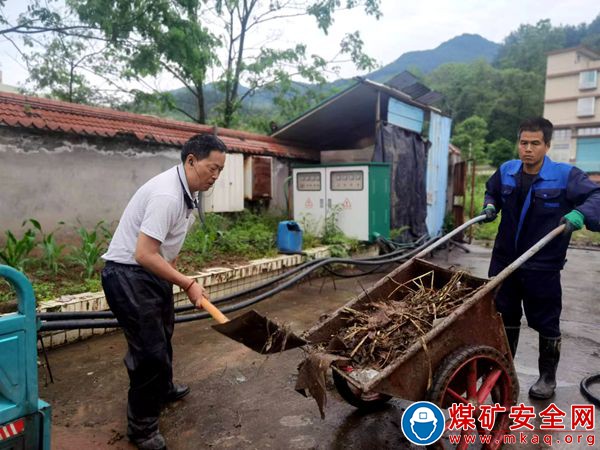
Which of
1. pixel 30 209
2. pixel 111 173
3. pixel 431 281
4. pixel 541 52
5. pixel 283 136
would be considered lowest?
pixel 431 281

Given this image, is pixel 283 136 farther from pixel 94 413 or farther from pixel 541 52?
pixel 541 52

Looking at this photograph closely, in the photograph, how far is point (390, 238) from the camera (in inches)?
357

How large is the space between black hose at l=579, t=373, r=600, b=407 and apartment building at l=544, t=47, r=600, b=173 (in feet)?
106

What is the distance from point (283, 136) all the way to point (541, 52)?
48104 mm

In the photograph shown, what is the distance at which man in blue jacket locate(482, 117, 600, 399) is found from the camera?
3.11 metres

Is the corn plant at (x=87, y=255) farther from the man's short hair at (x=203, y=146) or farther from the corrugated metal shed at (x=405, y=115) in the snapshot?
the corrugated metal shed at (x=405, y=115)

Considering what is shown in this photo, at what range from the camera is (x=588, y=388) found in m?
3.49

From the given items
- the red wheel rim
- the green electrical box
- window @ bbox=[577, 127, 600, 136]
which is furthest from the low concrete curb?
window @ bbox=[577, 127, 600, 136]

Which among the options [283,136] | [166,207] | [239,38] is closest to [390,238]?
[283,136]

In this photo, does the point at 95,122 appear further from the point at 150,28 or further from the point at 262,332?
the point at 262,332

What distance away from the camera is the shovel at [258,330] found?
244 cm

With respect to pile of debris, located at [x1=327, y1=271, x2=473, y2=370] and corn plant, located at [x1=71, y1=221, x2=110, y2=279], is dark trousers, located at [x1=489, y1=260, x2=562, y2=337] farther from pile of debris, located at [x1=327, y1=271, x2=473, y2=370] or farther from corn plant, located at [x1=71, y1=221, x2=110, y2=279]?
corn plant, located at [x1=71, y1=221, x2=110, y2=279]

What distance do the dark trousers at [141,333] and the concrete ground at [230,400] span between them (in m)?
0.31

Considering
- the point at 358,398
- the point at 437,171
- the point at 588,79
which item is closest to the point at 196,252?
the point at 358,398
